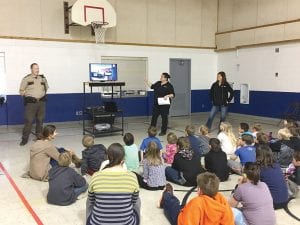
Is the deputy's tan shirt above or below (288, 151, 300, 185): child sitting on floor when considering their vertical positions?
above

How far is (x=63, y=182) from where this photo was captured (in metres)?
3.46

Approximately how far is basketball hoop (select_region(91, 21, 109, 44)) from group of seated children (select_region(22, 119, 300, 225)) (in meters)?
5.25

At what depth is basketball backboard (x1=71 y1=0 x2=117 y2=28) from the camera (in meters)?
8.71

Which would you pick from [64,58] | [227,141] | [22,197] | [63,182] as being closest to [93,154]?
[63,182]

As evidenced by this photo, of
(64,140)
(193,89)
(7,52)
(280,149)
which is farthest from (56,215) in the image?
(193,89)

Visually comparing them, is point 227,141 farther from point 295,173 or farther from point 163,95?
point 163,95

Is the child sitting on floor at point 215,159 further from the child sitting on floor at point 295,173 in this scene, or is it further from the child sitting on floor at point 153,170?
the child sitting on floor at point 295,173

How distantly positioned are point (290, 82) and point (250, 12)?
9.37 ft

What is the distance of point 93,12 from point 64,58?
5.17 ft

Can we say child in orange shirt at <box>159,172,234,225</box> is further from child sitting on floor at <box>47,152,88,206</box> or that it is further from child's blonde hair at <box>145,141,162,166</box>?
child sitting on floor at <box>47,152,88,206</box>

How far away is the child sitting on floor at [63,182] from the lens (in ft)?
11.3

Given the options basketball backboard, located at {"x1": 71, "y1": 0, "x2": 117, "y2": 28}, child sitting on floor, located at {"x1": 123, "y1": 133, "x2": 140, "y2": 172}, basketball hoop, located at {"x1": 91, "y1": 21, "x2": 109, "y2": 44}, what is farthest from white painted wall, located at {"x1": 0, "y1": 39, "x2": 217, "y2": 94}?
child sitting on floor, located at {"x1": 123, "y1": 133, "x2": 140, "y2": 172}

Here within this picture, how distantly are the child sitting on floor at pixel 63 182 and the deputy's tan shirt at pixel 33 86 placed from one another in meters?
3.71

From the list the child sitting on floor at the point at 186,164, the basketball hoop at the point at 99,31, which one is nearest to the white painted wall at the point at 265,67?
the basketball hoop at the point at 99,31
